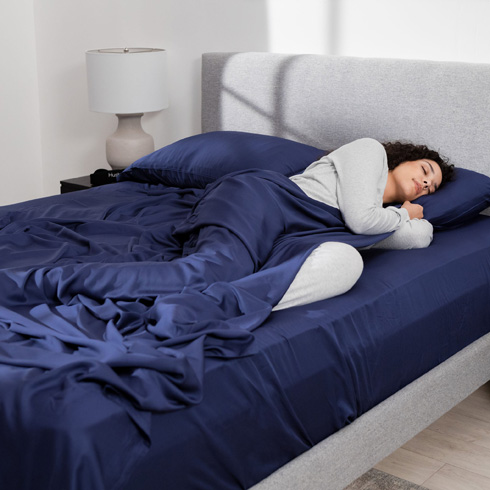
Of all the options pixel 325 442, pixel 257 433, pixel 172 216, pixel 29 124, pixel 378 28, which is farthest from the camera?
pixel 29 124

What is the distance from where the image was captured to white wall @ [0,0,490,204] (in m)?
2.96

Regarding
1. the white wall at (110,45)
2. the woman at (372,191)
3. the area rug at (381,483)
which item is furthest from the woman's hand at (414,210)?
the white wall at (110,45)

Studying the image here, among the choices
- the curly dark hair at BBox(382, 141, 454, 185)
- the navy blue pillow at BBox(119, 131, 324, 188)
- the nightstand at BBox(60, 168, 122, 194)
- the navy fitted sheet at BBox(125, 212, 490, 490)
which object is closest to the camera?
the navy fitted sheet at BBox(125, 212, 490, 490)

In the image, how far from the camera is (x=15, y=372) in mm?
1375

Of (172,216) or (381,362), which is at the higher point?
(172,216)

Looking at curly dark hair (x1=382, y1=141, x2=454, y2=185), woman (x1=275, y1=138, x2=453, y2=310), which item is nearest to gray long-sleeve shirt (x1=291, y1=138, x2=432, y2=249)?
woman (x1=275, y1=138, x2=453, y2=310)

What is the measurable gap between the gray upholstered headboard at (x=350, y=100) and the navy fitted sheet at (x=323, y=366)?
22.7 inches

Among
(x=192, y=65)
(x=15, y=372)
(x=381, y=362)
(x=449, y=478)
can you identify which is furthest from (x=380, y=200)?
(x=192, y=65)

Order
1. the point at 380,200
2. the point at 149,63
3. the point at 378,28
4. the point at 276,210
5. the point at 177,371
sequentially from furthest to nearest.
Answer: the point at 149,63 → the point at 378,28 → the point at 380,200 → the point at 276,210 → the point at 177,371

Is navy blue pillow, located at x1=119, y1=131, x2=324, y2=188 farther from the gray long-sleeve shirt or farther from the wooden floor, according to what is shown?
the wooden floor

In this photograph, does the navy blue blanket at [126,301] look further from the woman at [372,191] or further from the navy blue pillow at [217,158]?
the navy blue pillow at [217,158]

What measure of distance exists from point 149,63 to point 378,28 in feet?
3.47

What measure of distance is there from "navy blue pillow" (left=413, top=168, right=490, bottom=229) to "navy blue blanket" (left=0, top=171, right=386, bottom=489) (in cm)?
36

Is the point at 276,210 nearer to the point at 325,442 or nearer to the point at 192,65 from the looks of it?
the point at 325,442
